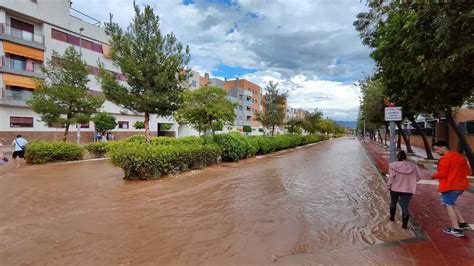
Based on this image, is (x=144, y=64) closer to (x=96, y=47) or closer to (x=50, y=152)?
(x=50, y=152)

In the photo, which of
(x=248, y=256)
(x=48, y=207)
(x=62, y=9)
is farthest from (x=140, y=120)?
(x=248, y=256)

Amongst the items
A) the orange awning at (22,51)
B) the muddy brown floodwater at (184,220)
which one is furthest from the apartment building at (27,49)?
the muddy brown floodwater at (184,220)

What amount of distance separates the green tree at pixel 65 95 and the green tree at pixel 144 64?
614 cm

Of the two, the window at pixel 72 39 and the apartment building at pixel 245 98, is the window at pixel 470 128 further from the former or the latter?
the apartment building at pixel 245 98

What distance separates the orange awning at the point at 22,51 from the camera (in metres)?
29.1

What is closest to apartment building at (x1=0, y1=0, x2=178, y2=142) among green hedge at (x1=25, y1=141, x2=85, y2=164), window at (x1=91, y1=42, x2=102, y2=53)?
window at (x1=91, y1=42, x2=102, y2=53)

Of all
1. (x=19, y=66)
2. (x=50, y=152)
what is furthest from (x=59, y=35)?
(x=50, y=152)

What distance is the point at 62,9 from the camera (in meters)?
34.8

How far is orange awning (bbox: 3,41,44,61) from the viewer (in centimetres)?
2909

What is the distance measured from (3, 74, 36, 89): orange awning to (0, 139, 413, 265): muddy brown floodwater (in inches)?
874

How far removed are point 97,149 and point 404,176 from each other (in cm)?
1872

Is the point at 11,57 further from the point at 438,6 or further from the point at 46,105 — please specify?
the point at 438,6

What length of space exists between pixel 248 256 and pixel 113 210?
3.96m

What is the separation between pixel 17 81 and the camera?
29969 millimetres
